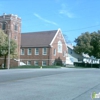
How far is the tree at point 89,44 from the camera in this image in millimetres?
60188

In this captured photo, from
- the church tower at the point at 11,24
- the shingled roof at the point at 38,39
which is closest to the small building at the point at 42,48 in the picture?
the shingled roof at the point at 38,39

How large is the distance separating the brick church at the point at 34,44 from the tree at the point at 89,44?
5.80 m

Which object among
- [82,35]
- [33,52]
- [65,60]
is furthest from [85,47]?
[33,52]

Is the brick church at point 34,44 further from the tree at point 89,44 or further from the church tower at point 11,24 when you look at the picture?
the tree at point 89,44

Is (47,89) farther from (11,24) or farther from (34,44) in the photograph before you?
(34,44)

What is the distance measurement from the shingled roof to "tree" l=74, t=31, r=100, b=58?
7.84 m

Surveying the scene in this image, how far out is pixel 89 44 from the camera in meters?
61.0

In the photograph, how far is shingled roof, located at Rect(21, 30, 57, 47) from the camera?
60.1 meters

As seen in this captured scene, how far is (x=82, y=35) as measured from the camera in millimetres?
63625

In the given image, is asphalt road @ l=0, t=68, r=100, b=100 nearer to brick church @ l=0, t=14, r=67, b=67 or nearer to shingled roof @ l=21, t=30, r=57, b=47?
brick church @ l=0, t=14, r=67, b=67

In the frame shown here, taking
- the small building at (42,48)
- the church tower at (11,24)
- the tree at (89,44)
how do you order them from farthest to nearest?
the tree at (89,44) → the small building at (42,48) → the church tower at (11,24)

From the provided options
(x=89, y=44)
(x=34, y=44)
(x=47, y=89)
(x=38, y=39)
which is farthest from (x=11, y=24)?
(x=47, y=89)

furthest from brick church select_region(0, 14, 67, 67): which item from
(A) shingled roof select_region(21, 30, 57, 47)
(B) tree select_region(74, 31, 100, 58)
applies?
(B) tree select_region(74, 31, 100, 58)

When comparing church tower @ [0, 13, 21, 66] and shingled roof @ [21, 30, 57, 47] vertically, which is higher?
church tower @ [0, 13, 21, 66]
